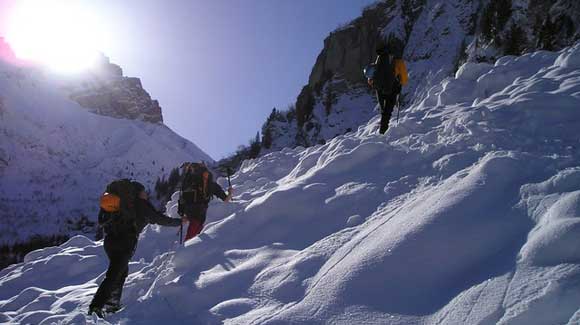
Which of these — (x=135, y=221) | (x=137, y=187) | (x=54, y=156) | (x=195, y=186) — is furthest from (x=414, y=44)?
(x=54, y=156)

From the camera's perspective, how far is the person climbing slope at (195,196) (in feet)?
23.8

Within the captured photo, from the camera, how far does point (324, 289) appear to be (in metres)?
3.50

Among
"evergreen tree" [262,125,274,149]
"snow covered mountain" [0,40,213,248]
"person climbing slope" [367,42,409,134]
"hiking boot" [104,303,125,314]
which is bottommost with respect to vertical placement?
"hiking boot" [104,303,125,314]

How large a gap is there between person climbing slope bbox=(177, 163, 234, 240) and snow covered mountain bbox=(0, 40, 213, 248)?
8781 centimetres

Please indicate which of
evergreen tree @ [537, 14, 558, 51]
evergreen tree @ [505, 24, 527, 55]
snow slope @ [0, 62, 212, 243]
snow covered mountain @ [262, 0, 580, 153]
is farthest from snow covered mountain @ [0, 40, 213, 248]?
evergreen tree @ [537, 14, 558, 51]

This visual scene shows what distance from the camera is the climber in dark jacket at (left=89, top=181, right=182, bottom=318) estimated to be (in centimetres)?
483

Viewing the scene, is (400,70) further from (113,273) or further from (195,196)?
(113,273)

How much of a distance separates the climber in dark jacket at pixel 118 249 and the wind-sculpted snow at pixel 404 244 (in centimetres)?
28

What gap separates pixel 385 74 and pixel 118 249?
6.58 m

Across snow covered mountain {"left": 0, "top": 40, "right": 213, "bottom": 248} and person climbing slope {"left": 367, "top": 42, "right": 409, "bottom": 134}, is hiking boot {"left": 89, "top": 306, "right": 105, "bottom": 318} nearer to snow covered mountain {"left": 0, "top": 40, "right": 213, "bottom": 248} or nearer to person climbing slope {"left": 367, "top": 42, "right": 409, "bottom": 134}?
person climbing slope {"left": 367, "top": 42, "right": 409, "bottom": 134}

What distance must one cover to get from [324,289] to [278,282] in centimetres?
68

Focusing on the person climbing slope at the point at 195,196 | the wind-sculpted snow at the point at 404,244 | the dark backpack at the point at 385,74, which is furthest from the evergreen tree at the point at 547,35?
the person climbing slope at the point at 195,196

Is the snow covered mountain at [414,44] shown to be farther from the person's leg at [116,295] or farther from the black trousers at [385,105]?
the person's leg at [116,295]

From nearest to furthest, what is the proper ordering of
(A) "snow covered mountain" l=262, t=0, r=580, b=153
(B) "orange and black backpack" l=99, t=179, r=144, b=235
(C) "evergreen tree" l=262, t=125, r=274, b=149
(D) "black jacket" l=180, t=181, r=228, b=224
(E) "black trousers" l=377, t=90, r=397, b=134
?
1. (B) "orange and black backpack" l=99, t=179, r=144, b=235
2. (D) "black jacket" l=180, t=181, r=228, b=224
3. (E) "black trousers" l=377, t=90, r=397, b=134
4. (A) "snow covered mountain" l=262, t=0, r=580, b=153
5. (C) "evergreen tree" l=262, t=125, r=274, b=149
